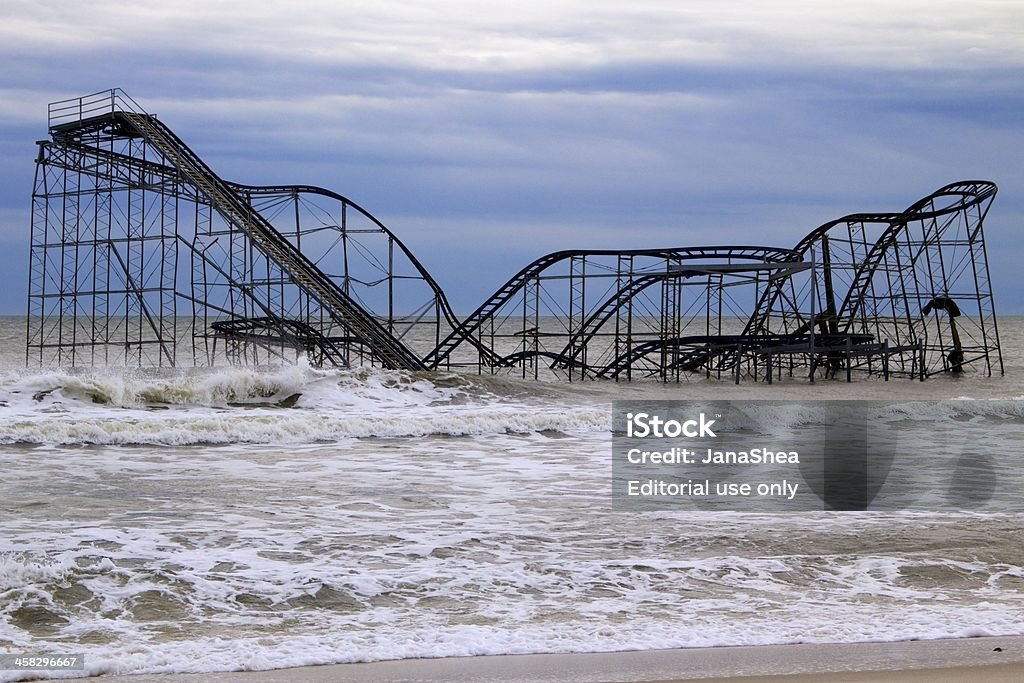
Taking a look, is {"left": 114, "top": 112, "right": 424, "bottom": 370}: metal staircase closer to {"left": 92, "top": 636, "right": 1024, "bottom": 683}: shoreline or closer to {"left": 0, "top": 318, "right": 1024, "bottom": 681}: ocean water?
{"left": 0, "top": 318, "right": 1024, "bottom": 681}: ocean water

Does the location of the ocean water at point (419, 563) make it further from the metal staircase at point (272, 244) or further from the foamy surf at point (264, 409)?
the metal staircase at point (272, 244)

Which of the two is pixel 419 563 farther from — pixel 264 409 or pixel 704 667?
pixel 264 409

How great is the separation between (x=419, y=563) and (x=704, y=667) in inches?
111

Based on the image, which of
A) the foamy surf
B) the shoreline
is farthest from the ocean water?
the foamy surf

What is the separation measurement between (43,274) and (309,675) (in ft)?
106

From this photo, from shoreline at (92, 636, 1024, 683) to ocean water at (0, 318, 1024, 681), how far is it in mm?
142

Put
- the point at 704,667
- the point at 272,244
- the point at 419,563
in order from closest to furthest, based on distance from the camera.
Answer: the point at 704,667 → the point at 419,563 → the point at 272,244

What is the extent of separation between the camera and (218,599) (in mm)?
6727

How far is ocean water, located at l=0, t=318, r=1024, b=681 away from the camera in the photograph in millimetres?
5980

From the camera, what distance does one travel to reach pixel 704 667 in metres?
5.41

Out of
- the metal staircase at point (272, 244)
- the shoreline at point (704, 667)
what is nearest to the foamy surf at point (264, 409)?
the metal staircase at point (272, 244)

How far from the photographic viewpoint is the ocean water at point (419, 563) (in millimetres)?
5980

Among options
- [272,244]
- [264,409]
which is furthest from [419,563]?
[272,244]

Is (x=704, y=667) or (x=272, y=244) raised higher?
(x=272, y=244)
